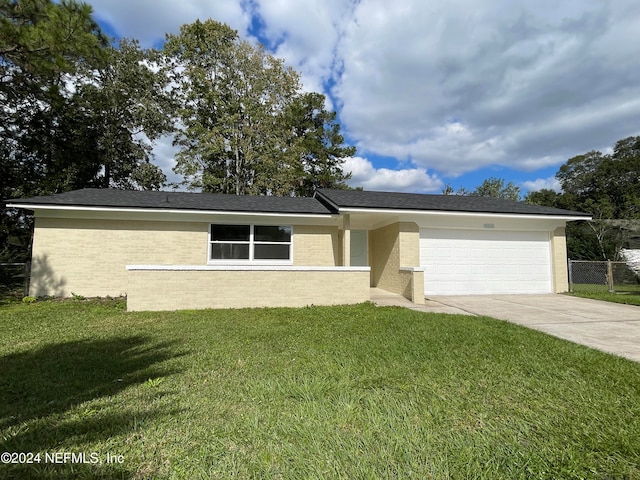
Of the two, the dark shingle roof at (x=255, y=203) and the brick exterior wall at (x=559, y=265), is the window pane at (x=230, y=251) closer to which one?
the dark shingle roof at (x=255, y=203)

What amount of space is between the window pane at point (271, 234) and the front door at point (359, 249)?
2.86 meters

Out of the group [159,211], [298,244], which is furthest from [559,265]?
[159,211]

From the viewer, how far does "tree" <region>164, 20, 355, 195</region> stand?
24.4 meters

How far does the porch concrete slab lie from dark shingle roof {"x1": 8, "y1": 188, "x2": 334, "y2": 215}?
344 centimetres

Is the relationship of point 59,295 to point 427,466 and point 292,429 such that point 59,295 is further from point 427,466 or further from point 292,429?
point 427,466

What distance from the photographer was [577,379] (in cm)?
389

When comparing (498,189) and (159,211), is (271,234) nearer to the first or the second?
(159,211)

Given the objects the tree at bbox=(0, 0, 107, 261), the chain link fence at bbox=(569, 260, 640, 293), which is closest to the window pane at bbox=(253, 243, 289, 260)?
the tree at bbox=(0, 0, 107, 261)

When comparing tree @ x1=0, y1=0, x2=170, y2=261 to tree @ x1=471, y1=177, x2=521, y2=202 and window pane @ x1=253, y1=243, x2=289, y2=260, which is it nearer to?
window pane @ x1=253, y1=243, x2=289, y2=260

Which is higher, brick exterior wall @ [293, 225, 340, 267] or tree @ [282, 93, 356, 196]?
tree @ [282, 93, 356, 196]

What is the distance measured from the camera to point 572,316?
25.5 feet

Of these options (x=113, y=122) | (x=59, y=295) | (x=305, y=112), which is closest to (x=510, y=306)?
(x=59, y=295)

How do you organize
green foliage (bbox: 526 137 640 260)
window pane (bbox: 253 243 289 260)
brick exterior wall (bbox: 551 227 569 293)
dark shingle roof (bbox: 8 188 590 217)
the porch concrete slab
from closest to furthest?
the porch concrete slab, dark shingle roof (bbox: 8 188 590 217), window pane (bbox: 253 243 289 260), brick exterior wall (bbox: 551 227 569 293), green foliage (bbox: 526 137 640 260)

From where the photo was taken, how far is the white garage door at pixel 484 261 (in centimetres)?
1170
